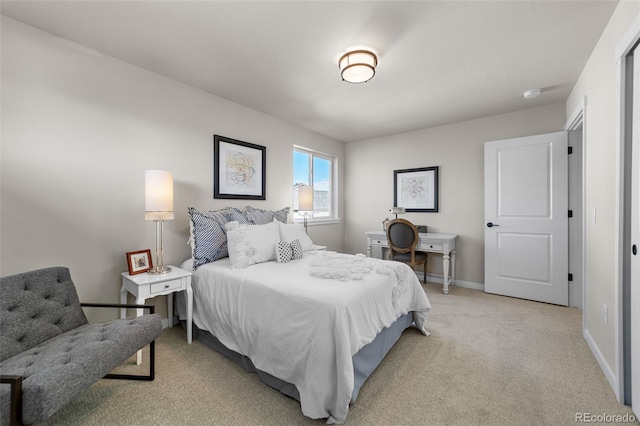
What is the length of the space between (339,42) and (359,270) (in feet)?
5.85

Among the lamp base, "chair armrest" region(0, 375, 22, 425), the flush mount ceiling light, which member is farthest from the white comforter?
the flush mount ceiling light

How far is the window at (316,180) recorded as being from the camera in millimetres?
4285

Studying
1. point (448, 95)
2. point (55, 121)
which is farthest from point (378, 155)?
point (55, 121)

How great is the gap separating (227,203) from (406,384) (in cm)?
251

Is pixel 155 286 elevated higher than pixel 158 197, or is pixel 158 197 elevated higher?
pixel 158 197

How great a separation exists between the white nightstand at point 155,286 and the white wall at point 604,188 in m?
2.99

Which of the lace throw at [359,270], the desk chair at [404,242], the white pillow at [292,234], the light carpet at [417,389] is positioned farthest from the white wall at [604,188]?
the white pillow at [292,234]

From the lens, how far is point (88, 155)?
2.16 metres

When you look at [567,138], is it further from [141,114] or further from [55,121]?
[55,121]

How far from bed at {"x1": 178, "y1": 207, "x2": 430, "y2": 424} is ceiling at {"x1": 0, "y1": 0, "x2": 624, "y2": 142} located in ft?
5.03

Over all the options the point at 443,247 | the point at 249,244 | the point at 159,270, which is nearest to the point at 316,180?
the point at 443,247

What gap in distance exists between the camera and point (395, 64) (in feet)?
7.84

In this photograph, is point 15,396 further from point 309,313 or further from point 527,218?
point 527,218

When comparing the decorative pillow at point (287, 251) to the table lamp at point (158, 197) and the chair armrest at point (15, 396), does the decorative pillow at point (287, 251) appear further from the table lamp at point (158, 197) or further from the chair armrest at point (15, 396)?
the chair armrest at point (15, 396)
